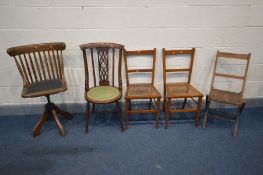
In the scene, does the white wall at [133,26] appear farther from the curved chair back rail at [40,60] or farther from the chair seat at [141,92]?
the chair seat at [141,92]

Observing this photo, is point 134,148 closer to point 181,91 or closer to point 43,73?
point 181,91

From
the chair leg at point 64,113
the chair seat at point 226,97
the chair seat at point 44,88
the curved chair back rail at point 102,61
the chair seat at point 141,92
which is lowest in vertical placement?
the chair leg at point 64,113

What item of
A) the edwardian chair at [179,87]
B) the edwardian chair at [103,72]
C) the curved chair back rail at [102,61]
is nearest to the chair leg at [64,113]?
the edwardian chair at [103,72]

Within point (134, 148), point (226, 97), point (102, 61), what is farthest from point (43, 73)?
point (226, 97)

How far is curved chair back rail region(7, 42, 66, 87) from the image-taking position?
1965mm

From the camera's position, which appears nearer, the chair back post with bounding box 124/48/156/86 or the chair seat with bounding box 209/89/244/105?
the chair seat with bounding box 209/89/244/105

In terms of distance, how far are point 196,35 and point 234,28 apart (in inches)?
17.6

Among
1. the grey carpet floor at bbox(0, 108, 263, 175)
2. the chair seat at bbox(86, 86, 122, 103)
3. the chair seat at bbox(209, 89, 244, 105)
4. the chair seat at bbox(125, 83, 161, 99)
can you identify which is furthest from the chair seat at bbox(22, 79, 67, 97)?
the chair seat at bbox(209, 89, 244, 105)

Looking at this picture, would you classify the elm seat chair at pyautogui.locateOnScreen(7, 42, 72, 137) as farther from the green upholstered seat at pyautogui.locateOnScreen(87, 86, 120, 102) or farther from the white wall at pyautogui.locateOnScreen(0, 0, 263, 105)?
the green upholstered seat at pyautogui.locateOnScreen(87, 86, 120, 102)

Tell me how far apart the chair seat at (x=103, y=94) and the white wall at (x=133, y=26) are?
388mm

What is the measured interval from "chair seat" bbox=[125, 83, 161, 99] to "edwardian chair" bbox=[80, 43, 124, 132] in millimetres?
123

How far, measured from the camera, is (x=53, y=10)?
2059mm

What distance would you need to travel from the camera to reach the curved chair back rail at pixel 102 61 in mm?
2105

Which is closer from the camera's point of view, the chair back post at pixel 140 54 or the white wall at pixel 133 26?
the white wall at pixel 133 26
